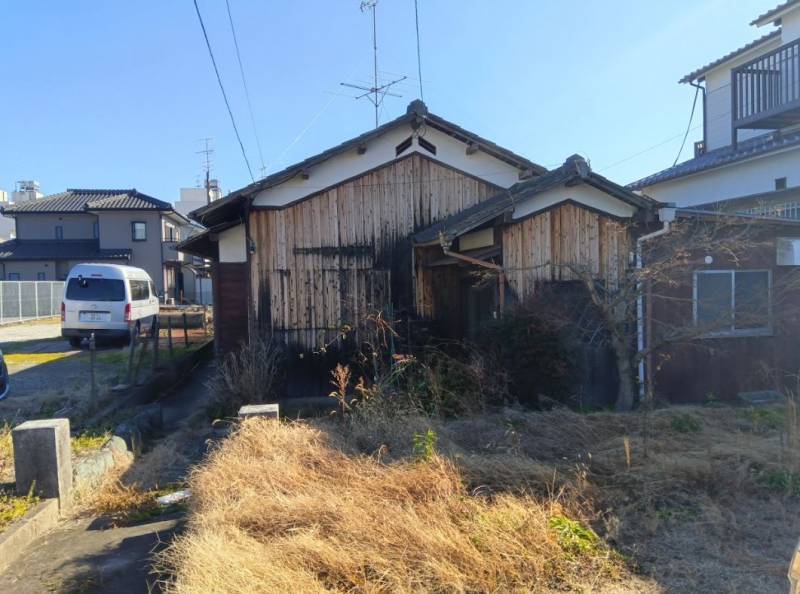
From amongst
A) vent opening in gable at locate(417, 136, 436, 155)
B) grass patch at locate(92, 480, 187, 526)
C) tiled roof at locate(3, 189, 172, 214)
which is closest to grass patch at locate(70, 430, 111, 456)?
grass patch at locate(92, 480, 187, 526)

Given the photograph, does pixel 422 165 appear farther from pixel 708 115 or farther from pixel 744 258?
pixel 708 115

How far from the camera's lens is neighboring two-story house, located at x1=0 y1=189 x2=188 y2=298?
32.8 meters

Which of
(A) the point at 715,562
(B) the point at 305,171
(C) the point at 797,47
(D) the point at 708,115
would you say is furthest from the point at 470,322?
(D) the point at 708,115

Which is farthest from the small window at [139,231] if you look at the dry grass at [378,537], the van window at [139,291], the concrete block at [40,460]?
the dry grass at [378,537]

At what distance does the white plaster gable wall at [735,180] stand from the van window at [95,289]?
50.2 feet

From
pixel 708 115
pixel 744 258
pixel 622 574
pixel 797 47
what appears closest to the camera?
pixel 622 574

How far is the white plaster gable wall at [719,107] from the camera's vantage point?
55.9 feet

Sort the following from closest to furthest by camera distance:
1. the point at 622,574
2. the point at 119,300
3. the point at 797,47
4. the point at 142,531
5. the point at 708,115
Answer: the point at 622,574 → the point at 142,531 → the point at 797,47 → the point at 119,300 → the point at 708,115

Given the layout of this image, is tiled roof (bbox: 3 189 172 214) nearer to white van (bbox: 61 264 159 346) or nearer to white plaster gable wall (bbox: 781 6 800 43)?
white van (bbox: 61 264 159 346)

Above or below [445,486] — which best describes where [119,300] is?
above

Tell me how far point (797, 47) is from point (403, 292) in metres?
10.3

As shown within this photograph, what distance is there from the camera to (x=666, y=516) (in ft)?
13.5

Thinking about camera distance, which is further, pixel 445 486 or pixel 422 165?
pixel 422 165

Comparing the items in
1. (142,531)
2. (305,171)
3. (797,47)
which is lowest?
(142,531)
